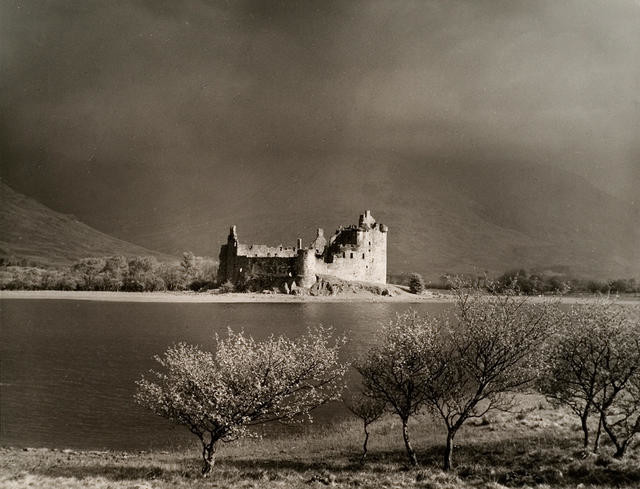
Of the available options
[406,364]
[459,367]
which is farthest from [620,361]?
[406,364]

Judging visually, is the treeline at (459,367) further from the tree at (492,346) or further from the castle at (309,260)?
the castle at (309,260)

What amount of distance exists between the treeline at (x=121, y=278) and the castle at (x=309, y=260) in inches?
333

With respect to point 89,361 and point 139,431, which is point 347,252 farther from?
point 139,431

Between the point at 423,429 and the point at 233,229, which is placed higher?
the point at 233,229

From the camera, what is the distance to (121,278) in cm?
10719

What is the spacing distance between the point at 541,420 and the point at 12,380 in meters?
31.2

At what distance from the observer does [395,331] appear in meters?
22.0

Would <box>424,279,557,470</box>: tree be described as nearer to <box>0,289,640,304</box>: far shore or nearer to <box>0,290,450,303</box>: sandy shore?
<box>0,289,640,304</box>: far shore

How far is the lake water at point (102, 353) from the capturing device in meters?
25.7

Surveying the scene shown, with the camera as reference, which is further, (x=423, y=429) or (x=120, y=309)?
(x=120, y=309)

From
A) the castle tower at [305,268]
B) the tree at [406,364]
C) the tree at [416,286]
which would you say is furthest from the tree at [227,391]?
the tree at [416,286]

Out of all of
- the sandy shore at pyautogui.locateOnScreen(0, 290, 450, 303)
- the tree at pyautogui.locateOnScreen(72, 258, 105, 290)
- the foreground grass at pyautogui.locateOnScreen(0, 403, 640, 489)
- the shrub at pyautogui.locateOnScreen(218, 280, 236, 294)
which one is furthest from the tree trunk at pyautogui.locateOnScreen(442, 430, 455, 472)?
the tree at pyautogui.locateOnScreen(72, 258, 105, 290)

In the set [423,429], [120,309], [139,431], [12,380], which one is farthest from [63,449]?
[120,309]

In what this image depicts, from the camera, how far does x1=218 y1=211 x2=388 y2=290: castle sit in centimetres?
9619
